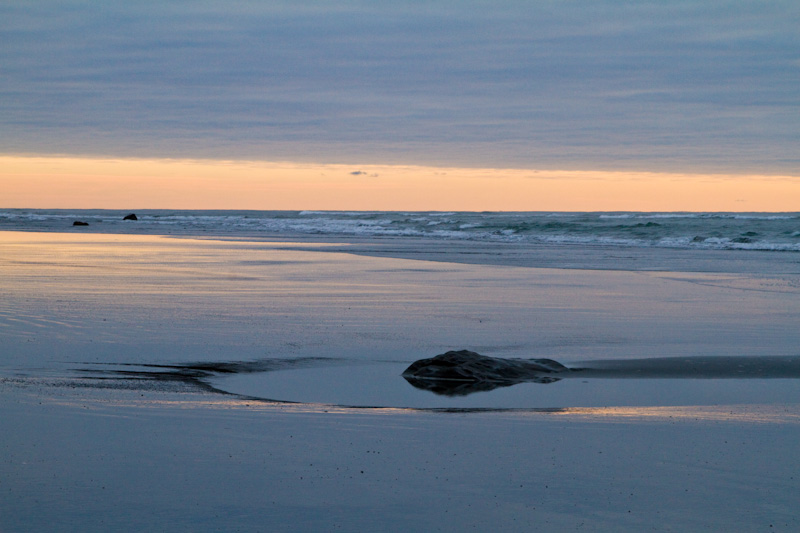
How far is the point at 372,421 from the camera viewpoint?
5.72 meters

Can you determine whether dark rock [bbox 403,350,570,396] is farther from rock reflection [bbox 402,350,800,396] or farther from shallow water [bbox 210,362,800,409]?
shallow water [bbox 210,362,800,409]

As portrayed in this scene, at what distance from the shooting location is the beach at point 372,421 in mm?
4055

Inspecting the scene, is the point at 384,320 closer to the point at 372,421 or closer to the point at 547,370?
the point at 547,370

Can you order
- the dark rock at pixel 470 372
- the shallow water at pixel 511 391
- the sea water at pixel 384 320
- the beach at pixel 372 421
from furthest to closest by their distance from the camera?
the dark rock at pixel 470 372 < the sea water at pixel 384 320 < the shallow water at pixel 511 391 < the beach at pixel 372 421

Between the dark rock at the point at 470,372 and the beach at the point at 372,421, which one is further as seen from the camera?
the dark rock at the point at 470,372

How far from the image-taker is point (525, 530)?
12.6 ft

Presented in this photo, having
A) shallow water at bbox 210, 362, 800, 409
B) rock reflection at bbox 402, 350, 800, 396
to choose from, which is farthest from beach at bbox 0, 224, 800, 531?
rock reflection at bbox 402, 350, 800, 396

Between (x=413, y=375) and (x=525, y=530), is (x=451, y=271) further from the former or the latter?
(x=525, y=530)

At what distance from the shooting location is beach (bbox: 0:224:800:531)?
4.05m

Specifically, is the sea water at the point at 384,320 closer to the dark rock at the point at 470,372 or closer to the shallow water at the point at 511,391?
the shallow water at the point at 511,391

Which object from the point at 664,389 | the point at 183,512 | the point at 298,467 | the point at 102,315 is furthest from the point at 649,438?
the point at 102,315

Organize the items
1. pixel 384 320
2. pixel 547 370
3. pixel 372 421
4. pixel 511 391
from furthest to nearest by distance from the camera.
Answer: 1. pixel 384 320
2. pixel 547 370
3. pixel 511 391
4. pixel 372 421

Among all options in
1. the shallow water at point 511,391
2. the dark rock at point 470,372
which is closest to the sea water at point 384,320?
the shallow water at point 511,391

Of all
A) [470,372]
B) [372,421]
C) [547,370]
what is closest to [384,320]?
[547,370]
